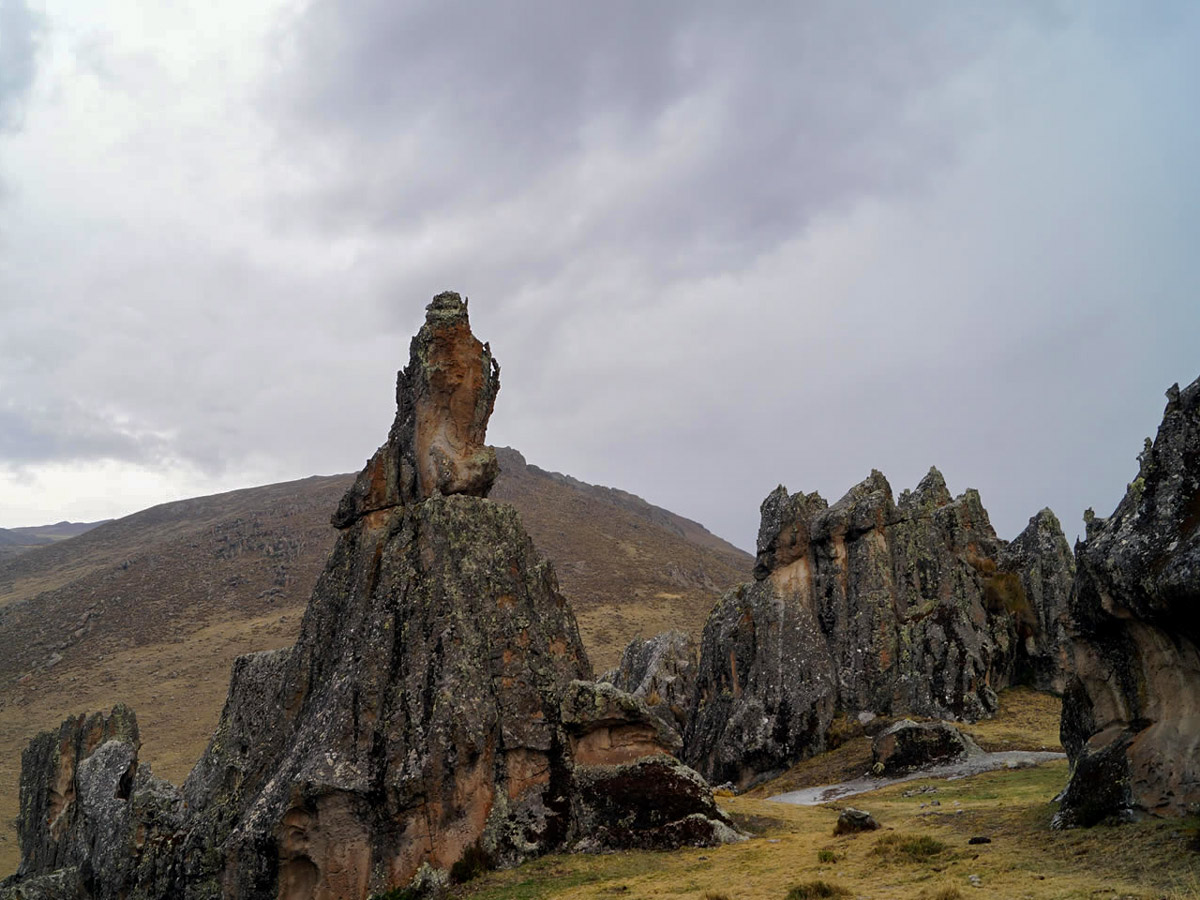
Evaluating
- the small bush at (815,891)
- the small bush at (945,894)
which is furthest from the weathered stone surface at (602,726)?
the small bush at (945,894)

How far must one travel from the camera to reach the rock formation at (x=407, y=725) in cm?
1503

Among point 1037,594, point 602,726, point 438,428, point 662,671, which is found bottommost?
point 662,671

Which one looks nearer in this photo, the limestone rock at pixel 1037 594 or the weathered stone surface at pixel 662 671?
the limestone rock at pixel 1037 594

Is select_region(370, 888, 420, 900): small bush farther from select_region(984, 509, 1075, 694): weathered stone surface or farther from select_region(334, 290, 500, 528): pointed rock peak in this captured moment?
select_region(984, 509, 1075, 694): weathered stone surface

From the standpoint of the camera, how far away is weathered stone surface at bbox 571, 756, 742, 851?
642 inches

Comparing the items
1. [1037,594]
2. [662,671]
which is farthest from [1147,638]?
[662,671]

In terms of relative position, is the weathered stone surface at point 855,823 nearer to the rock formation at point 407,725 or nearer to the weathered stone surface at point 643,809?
the weathered stone surface at point 643,809

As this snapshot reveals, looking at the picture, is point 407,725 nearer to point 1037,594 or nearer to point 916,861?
point 916,861

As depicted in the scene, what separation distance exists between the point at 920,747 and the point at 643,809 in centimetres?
1318

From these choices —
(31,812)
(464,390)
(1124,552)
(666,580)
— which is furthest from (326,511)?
(1124,552)

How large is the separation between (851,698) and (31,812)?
3075 cm

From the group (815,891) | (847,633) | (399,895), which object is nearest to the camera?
(815,891)

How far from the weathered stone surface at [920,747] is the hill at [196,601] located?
38.3 metres

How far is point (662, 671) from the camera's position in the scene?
42.2 m
